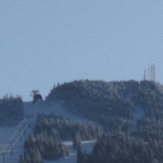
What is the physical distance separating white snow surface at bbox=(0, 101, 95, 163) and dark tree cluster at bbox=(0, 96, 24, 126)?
0.48 meters

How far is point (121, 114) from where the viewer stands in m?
102

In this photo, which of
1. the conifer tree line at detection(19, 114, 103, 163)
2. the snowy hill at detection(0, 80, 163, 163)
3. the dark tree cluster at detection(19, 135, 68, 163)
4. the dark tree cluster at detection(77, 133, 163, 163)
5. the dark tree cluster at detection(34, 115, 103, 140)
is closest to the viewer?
the dark tree cluster at detection(77, 133, 163, 163)

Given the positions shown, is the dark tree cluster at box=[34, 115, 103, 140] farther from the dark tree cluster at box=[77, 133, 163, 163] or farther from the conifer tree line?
the dark tree cluster at box=[77, 133, 163, 163]

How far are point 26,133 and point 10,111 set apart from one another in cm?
564

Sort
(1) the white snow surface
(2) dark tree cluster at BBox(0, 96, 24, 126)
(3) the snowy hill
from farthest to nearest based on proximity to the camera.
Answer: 1. (2) dark tree cluster at BBox(0, 96, 24, 126)
2. (1) the white snow surface
3. (3) the snowy hill

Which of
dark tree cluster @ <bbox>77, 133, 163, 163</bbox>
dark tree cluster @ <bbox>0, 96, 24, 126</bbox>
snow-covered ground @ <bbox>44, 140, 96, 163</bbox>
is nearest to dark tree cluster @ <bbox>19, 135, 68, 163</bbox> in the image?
snow-covered ground @ <bbox>44, 140, 96, 163</bbox>

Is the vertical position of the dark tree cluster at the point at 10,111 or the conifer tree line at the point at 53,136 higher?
the dark tree cluster at the point at 10,111

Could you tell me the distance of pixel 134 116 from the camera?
102m

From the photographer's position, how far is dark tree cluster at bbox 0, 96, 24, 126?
330 ft

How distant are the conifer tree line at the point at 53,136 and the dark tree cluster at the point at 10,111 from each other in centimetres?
184

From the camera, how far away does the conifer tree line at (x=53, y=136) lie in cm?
8912

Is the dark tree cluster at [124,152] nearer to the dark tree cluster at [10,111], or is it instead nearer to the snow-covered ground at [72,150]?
the snow-covered ground at [72,150]

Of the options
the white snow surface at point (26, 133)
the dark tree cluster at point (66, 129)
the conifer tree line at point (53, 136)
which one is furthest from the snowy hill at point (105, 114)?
the dark tree cluster at point (66, 129)

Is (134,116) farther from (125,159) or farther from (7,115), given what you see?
(125,159)
